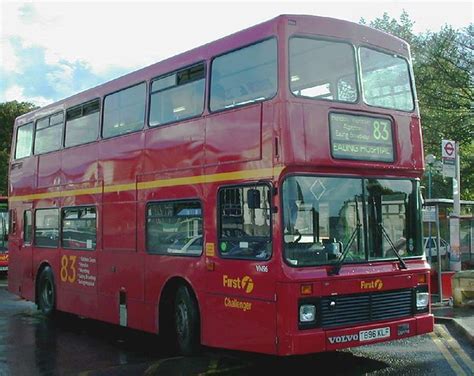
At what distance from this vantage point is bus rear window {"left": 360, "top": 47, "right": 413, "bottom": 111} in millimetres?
7781

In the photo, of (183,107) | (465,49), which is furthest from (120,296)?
(465,49)

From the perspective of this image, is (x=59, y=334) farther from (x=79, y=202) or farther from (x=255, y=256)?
(x=255, y=256)

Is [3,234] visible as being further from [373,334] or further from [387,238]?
[373,334]

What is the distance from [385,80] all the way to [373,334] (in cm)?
328

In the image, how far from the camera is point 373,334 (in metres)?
7.21

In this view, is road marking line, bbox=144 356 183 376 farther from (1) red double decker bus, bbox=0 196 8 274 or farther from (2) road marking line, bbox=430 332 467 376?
(1) red double decker bus, bbox=0 196 8 274

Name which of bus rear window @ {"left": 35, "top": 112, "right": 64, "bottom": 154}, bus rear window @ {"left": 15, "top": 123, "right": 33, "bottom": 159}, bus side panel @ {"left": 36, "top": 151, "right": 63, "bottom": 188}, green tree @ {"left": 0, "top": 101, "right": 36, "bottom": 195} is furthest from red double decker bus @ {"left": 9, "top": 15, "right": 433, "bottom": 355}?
green tree @ {"left": 0, "top": 101, "right": 36, "bottom": 195}

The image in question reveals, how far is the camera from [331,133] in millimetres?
7305

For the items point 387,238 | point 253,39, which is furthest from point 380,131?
point 253,39

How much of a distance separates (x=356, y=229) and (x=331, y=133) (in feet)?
3.90

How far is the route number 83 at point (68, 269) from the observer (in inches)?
453

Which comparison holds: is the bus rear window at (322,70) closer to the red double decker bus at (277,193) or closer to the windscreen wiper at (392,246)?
the red double decker bus at (277,193)

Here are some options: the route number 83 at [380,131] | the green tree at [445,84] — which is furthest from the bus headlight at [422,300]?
the green tree at [445,84]

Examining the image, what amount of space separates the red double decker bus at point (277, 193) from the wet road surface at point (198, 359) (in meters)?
0.39
